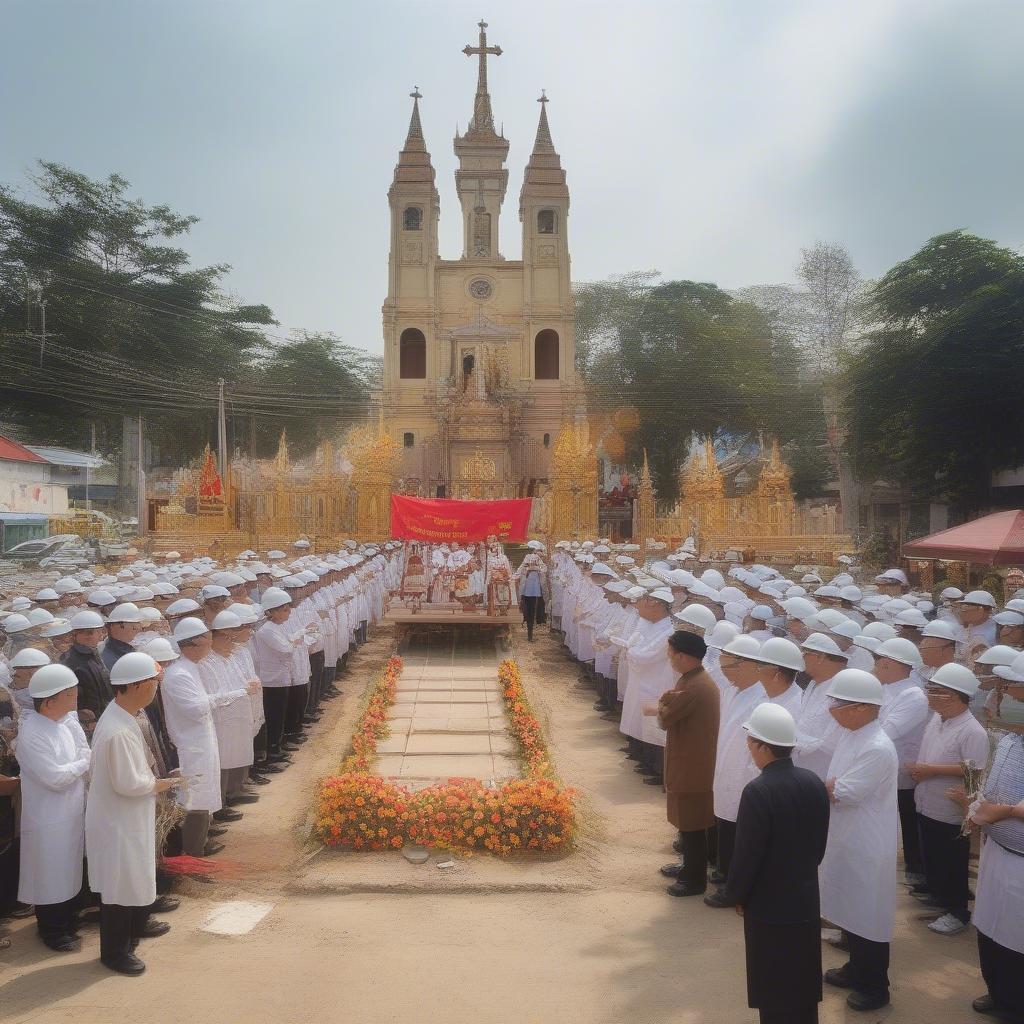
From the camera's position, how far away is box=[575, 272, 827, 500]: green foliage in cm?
4344

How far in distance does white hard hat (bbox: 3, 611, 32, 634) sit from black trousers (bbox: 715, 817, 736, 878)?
5.78 m

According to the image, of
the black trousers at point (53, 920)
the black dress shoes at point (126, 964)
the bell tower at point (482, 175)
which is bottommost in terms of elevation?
the black dress shoes at point (126, 964)

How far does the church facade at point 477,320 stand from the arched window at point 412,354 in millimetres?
47

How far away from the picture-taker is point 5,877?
538 cm

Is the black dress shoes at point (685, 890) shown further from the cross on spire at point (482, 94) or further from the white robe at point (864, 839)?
the cross on spire at point (482, 94)

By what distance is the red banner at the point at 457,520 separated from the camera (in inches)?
604

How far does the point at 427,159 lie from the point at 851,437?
23.9 metres

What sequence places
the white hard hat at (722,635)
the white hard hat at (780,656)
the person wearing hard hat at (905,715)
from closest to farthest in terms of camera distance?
1. the white hard hat at (780,656)
2. the person wearing hard hat at (905,715)
3. the white hard hat at (722,635)

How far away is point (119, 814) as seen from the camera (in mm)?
4836

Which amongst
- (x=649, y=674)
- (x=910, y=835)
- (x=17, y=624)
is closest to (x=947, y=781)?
(x=910, y=835)

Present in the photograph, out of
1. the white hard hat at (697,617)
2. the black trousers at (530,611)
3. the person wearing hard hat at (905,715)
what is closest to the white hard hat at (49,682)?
the white hard hat at (697,617)

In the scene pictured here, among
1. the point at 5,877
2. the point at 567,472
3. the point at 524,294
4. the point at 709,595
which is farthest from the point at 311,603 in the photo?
the point at 524,294

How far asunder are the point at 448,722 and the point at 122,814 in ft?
19.4

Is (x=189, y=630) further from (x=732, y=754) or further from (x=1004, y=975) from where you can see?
(x=1004, y=975)
